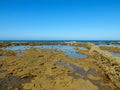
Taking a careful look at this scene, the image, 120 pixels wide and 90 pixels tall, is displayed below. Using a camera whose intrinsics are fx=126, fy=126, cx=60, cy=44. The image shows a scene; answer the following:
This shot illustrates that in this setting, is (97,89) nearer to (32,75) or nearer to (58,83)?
(58,83)

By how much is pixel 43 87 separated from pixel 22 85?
130 cm

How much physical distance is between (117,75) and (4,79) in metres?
7.42

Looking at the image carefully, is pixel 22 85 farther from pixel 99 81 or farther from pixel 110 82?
pixel 110 82

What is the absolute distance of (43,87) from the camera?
728 centimetres

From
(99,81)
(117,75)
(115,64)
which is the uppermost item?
(115,64)

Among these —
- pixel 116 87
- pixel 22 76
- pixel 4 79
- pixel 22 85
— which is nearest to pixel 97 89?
pixel 116 87

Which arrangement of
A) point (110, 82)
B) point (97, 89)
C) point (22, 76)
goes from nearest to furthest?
point (97, 89) → point (110, 82) → point (22, 76)

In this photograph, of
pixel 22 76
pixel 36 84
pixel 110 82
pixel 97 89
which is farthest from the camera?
pixel 22 76

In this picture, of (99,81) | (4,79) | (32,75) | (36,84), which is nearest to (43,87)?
(36,84)

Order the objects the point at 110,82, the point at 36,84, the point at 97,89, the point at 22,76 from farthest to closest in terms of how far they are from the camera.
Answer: the point at 22,76 < the point at 110,82 < the point at 36,84 < the point at 97,89

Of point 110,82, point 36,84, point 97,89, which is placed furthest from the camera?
point 110,82

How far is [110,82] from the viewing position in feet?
27.3

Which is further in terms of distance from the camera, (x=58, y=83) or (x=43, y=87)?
(x=58, y=83)

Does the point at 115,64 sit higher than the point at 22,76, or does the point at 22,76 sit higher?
the point at 115,64
